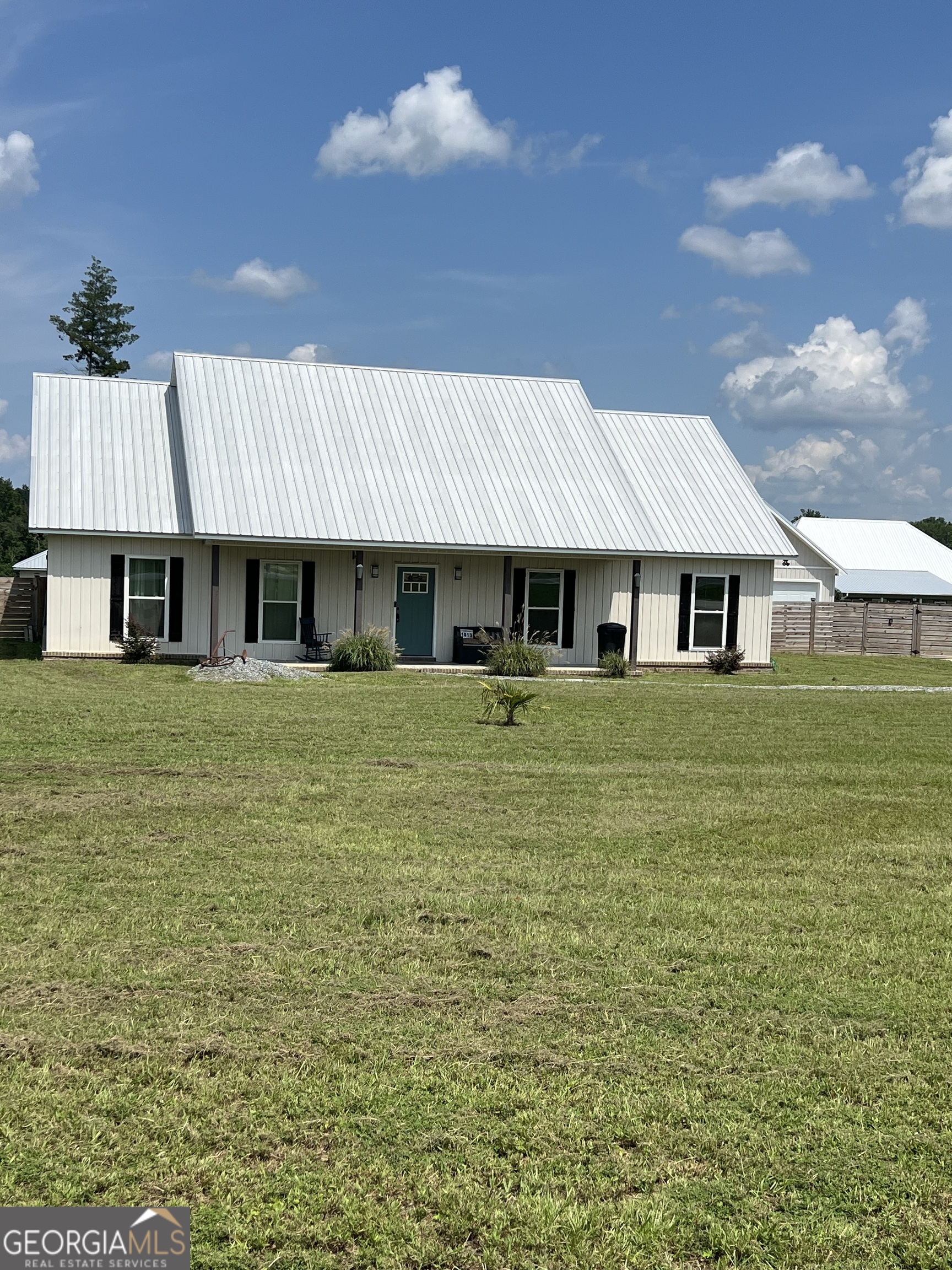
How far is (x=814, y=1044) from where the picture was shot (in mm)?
5020

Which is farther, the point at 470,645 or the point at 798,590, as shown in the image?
the point at 798,590

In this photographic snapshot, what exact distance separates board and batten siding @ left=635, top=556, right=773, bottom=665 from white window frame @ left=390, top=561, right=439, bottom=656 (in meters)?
4.35

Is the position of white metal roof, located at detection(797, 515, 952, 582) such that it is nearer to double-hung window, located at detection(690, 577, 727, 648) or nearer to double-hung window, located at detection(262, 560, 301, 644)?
double-hung window, located at detection(690, 577, 727, 648)

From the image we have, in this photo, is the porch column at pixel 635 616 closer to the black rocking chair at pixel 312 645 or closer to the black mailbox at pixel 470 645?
the black mailbox at pixel 470 645

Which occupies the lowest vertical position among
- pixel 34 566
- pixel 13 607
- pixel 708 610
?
pixel 13 607

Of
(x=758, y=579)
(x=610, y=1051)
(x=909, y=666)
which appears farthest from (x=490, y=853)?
(x=909, y=666)

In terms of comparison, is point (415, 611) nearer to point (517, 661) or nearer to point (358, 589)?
point (358, 589)

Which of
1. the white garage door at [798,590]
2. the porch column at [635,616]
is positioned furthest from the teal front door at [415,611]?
the white garage door at [798,590]

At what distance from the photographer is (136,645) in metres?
22.9

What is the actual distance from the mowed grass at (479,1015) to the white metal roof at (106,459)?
12525 millimetres

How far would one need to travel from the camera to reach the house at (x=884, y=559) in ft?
190

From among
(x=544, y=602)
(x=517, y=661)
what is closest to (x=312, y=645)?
(x=517, y=661)

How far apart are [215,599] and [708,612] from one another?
10.7 meters

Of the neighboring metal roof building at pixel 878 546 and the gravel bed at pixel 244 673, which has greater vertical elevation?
the neighboring metal roof building at pixel 878 546
